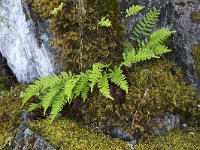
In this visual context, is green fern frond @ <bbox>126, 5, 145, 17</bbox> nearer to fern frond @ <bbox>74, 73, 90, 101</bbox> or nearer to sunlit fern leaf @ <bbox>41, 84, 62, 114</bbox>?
fern frond @ <bbox>74, 73, 90, 101</bbox>

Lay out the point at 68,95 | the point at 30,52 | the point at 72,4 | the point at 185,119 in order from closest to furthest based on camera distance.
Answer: the point at 68,95
the point at 185,119
the point at 72,4
the point at 30,52

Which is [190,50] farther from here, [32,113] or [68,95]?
[32,113]

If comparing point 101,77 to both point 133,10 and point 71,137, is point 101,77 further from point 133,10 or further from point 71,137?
point 133,10

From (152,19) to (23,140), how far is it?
292cm

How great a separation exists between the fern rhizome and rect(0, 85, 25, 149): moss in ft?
1.31

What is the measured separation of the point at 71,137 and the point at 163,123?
1.50 m

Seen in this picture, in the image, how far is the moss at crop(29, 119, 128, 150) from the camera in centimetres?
554

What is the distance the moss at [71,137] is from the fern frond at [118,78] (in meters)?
0.88

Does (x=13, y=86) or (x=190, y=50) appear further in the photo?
(x=13, y=86)

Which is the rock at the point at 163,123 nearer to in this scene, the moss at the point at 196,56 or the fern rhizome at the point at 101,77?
the fern rhizome at the point at 101,77

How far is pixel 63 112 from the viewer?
20.4 ft

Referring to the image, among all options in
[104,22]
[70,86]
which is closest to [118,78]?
[70,86]

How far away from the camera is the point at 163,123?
5742mm

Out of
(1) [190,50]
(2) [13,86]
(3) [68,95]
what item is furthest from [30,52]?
(1) [190,50]
